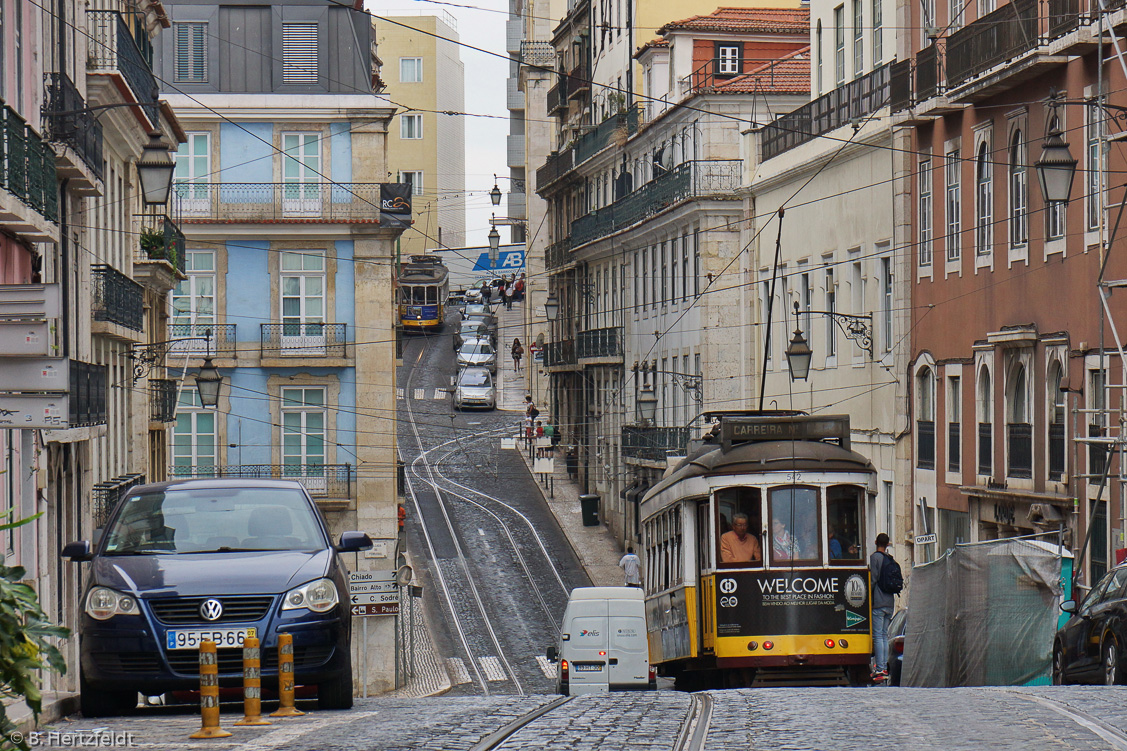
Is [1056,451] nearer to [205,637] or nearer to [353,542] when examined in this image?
[353,542]

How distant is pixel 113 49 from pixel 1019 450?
15.3 m

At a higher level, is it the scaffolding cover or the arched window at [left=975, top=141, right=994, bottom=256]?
the arched window at [left=975, top=141, right=994, bottom=256]

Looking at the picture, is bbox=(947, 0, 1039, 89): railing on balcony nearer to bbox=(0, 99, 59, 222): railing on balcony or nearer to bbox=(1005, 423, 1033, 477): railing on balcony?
bbox=(1005, 423, 1033, 477): railing on balcony

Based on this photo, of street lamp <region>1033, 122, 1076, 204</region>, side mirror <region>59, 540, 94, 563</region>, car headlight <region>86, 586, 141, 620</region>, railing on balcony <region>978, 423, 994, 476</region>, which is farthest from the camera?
railing on balcony <region>978, 423, 994, 476</region>

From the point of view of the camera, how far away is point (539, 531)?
5475 centimetres

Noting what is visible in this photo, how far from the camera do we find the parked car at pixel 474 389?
73750 mm

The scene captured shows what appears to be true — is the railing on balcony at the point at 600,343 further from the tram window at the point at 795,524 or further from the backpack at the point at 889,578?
the tram window at the point at 795,524

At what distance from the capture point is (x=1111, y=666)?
1611 centimetres

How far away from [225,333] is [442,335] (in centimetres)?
5152

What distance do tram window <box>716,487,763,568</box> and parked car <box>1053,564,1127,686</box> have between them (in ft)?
11.3

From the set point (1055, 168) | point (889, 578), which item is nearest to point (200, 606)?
point (889, 578)

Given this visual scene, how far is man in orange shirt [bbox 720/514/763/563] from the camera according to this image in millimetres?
19703

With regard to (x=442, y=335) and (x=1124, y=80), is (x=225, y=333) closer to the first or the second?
(x=1124, y=80)

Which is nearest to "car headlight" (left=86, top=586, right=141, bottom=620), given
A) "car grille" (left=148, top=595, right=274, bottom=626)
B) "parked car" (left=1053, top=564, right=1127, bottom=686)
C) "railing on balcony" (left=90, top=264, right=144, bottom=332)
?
"car grille" (left=148, top=595, right=274, bottom=626)
